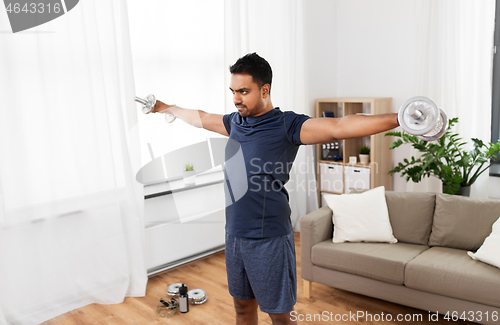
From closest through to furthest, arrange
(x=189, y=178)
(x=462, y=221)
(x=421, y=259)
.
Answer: (x=421, y=259) → (x=462, y=221) → (x=189, y=178)

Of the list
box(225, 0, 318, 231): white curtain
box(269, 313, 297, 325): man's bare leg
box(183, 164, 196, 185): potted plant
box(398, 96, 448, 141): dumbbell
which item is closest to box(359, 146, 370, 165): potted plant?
box(225, 0, 318, 231): white curtain

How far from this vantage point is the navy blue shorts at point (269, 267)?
1.76 metres

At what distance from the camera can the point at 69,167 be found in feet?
9.21

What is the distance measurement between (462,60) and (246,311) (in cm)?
306

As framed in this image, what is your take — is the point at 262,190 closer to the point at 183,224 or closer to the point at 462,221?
→ the point at 462,221

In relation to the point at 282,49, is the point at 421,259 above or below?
below

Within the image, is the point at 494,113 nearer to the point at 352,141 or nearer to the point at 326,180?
the point at 352,141

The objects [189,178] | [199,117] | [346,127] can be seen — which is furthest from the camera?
[189,178]

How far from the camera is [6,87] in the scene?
2.52 m

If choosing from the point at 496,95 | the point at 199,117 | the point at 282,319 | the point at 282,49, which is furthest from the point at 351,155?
the point at 282,319

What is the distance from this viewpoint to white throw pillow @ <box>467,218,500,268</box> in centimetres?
242

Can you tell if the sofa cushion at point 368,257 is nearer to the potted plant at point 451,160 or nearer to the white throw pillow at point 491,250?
the white throw pillow at point 491,250

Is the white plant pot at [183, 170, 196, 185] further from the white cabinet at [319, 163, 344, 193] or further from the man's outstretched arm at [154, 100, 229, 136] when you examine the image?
the white cabinet at [319, 163, 344, 193]

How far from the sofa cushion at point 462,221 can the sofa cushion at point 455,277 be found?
153mm
